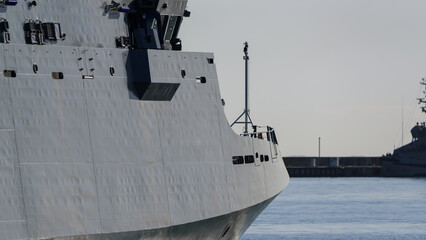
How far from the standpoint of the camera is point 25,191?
26891mm

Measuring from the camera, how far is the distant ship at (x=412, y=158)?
155 m

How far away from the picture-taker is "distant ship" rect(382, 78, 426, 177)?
6117 inches

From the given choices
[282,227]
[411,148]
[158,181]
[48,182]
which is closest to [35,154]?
[48,182]

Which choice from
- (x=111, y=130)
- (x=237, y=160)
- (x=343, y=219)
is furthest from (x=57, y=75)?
(x=343, y=219)

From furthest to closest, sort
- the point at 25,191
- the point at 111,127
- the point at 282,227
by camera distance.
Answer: the point at 282,227
the point at 111,127
the point at 25,191

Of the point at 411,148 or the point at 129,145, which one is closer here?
the point at 129,145

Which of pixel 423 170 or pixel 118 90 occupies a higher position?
pixel 118 90

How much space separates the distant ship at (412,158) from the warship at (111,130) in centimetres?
12240

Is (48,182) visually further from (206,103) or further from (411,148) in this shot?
(411,148)

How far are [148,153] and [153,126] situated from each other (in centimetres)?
87

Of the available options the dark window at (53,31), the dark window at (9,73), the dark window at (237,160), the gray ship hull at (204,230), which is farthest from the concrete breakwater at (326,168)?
the dark window at (9,73)

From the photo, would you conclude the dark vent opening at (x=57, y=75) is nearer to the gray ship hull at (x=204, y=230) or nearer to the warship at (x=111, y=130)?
the warship at (x=111, y=130)

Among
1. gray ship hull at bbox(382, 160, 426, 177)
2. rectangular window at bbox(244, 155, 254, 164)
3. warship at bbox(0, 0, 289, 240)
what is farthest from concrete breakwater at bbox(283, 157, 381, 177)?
warship at bbox(0, 0, 289, 240)

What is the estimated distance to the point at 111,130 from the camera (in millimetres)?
29812
